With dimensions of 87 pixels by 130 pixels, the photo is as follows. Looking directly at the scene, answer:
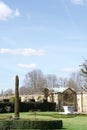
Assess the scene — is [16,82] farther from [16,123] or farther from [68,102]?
[68,102]

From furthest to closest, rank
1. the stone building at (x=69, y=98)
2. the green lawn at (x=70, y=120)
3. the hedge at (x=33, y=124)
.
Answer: the stone building at (x=69, y=98) < the green lawn at (x=70, y=120) < the hedge at (x=33, y=124)

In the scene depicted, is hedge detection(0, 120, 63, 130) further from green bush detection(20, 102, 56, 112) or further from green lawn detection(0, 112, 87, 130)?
green bush detection(20, 102, 56, 112)

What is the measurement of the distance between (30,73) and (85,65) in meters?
47.0

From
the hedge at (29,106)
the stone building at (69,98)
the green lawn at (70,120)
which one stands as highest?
the stone building at (69,98)

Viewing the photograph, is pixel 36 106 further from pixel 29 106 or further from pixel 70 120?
pixel 70 120

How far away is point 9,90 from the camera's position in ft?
424

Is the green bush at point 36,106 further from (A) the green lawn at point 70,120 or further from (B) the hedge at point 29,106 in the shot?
(A) the green lawn at point 70,120

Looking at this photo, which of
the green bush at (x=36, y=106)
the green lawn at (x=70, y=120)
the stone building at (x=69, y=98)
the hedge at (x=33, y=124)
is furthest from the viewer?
the stone building at (x=69, y=98)

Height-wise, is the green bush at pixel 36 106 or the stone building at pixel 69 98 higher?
the stone building at pixel 69 98

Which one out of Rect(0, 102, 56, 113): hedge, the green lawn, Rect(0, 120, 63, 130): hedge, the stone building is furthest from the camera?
the stone building

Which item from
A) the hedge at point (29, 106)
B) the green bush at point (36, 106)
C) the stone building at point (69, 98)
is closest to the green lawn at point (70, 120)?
the hedge at point (29, 106)

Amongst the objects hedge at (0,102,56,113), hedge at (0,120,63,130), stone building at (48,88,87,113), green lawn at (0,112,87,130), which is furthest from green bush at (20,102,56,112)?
hedge at (0,120,63,130)

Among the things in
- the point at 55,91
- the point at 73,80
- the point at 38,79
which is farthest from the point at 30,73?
the point at 55,91

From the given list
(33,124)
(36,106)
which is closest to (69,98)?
(36,106)
